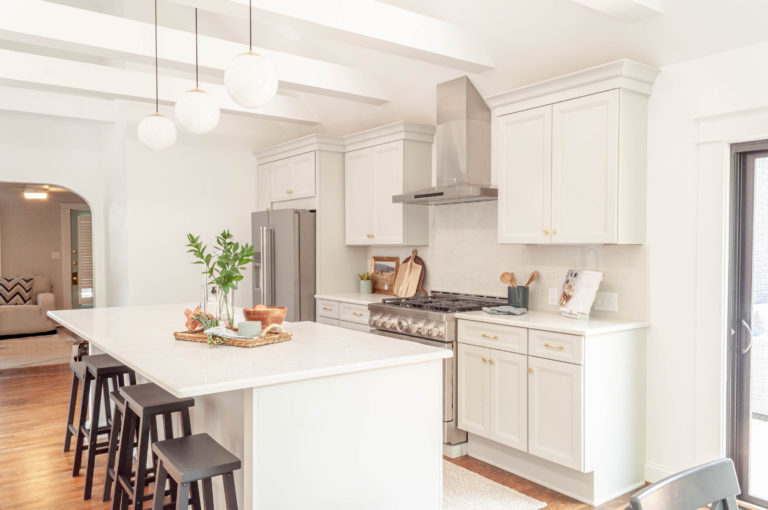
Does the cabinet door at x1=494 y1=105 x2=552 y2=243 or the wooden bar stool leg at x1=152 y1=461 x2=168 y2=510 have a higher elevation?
the cabinet door at x1=494 y1=105 x2=552 y2=243

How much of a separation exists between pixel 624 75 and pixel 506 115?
82cm

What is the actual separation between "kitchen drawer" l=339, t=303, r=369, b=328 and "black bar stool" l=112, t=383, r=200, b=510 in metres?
2.14

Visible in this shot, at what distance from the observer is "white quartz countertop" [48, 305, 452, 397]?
6.64 ft

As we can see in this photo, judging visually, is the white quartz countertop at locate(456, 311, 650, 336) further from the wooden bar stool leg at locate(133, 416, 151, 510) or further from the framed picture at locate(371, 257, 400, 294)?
the wooden bar stool leg at locate(133, 416, 151, 510)

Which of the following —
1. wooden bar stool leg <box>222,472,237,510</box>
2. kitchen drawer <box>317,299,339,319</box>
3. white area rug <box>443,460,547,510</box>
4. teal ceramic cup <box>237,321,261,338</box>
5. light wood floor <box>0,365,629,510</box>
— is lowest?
white area rug <box>443,460,547,510</box>

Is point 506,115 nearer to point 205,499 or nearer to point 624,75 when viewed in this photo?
point 624,75

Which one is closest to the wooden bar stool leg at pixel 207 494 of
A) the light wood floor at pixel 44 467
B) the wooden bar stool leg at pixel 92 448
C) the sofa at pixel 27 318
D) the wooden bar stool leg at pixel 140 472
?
the wooden bar stool leg at pixel 140 472

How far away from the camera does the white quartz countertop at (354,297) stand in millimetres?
4879

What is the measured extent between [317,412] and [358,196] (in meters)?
3.38

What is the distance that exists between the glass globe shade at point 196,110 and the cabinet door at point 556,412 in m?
2.22

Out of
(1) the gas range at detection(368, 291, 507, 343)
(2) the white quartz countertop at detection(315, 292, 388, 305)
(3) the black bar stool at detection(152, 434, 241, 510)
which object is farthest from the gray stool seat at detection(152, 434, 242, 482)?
(2) the white quartz countertop at detection(315, 292, 388, 305)

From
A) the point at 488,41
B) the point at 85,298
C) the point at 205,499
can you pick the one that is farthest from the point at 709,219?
the point at 85,298

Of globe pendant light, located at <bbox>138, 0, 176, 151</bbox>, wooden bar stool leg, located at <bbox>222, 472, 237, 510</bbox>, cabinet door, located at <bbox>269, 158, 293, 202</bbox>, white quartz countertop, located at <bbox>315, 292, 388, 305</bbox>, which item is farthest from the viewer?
cabinet door, located at <bbox>269, 158, 293, 202</bbox>

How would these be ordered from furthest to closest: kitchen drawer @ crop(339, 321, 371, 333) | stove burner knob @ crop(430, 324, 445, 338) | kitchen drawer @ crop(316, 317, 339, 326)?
kitchen drawer @ crop(316, 317, 339, 326) → kitchen drawer @ crop(339, 321, 371, 333) → stove burner knob @ crop(430, 324, 445, 338)
